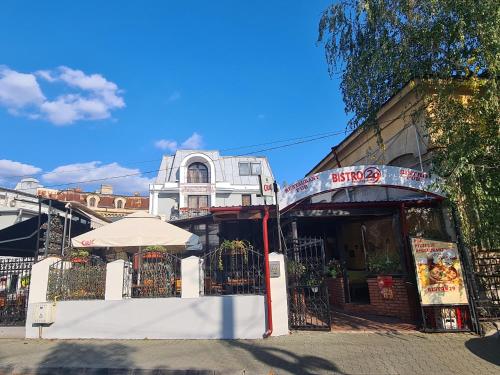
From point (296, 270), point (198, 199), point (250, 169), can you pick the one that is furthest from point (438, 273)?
point (250, 169)

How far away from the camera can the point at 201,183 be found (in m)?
34.2

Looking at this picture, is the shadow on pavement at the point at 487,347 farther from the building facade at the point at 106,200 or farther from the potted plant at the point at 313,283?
the building facade at the point at 106,200

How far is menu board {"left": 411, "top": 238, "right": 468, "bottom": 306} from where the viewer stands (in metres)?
7.54

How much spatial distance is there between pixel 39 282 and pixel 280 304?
590 centimetres

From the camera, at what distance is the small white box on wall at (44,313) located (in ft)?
27.9

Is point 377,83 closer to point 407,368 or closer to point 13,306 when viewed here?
point 407,368

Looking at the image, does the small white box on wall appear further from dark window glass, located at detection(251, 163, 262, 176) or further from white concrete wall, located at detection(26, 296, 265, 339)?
dark window glass, located at detection(251, 163, 262, 176)

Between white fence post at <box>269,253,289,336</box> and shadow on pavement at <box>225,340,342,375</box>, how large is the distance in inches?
32.4

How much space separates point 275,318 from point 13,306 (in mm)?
7016

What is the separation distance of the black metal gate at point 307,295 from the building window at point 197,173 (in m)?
26.6

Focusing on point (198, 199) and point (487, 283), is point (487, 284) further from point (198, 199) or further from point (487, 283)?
point (198, 199)

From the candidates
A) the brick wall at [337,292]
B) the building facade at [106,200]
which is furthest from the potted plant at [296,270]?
the building facade at [106,200]

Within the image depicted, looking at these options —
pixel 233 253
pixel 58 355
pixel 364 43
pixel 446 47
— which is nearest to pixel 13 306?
pixel 58 355

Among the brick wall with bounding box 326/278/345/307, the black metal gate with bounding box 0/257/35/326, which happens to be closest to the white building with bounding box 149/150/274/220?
the brick wall with bounding box 326/278/345/307
